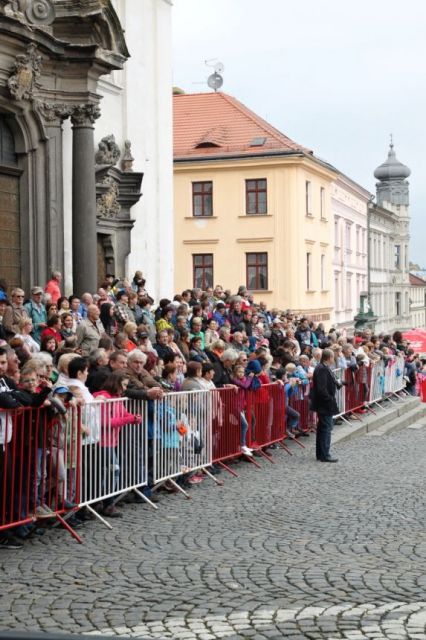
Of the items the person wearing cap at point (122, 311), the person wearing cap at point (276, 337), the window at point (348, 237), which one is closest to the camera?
the person wearing cap at point (122, 311)

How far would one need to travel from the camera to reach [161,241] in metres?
27.6

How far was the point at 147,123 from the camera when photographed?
26.7 metres

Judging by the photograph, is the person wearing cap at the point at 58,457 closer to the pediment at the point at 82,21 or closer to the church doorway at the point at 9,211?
the church doorway at the point at 9,211

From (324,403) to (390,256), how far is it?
66.6m

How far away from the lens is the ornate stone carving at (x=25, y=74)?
19422 millimetres

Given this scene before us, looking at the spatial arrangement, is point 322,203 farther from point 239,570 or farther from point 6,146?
point 239,570

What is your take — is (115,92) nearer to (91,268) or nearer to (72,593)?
(91,268)

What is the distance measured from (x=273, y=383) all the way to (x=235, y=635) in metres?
9.88

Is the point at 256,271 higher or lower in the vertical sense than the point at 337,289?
higher

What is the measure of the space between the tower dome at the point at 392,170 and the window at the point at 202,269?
6126 centimetres

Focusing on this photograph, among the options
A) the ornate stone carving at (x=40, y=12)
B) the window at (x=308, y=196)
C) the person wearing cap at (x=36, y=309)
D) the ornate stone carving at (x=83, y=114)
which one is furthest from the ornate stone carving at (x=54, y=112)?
the window at (x=308, y=196)

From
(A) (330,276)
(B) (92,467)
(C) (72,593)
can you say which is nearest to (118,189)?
(B) (92,467)

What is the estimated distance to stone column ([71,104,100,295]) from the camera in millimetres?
21172

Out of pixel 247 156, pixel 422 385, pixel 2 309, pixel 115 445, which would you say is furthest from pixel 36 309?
pixel 247 156
